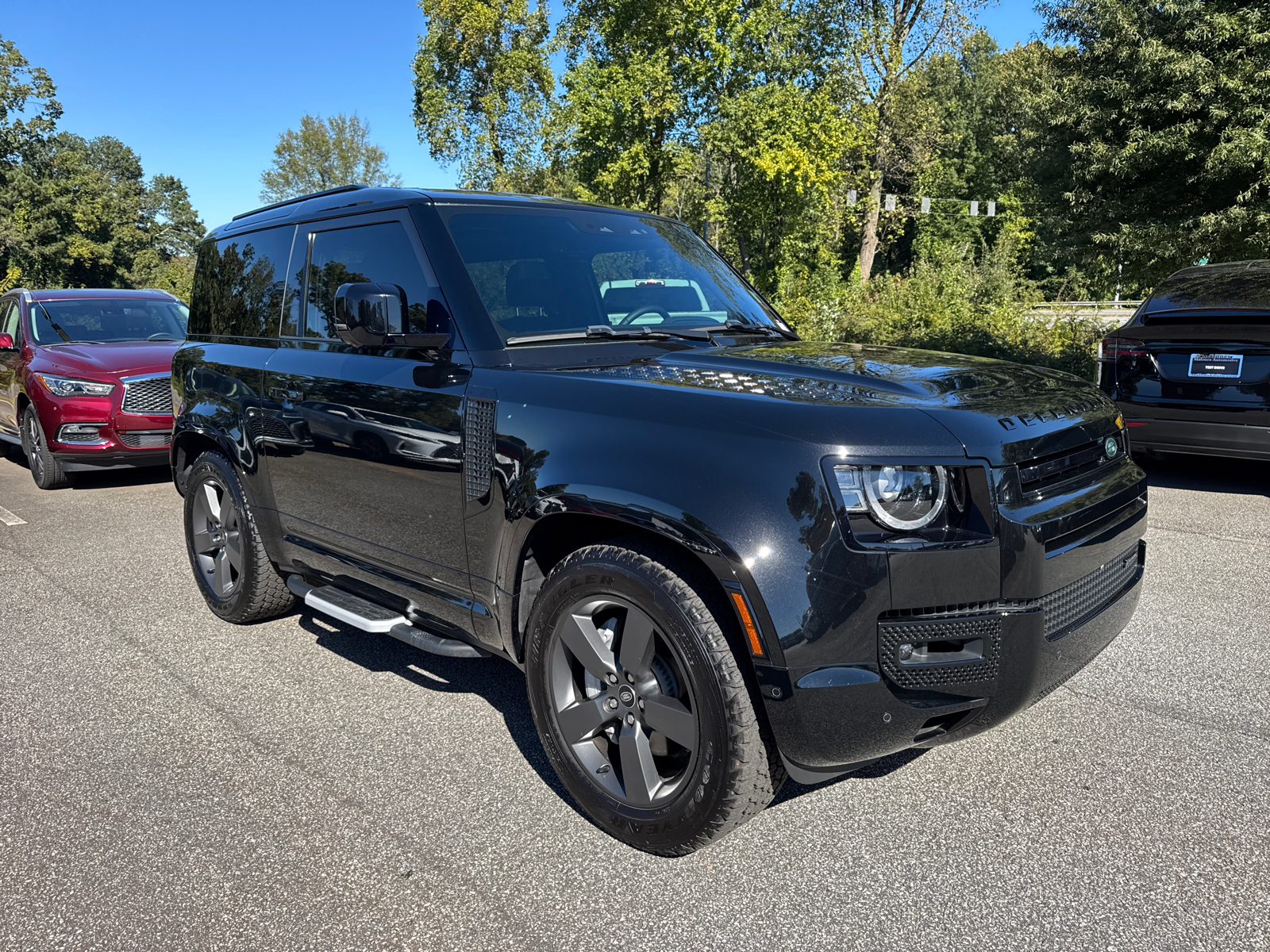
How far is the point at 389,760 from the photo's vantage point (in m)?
3.25

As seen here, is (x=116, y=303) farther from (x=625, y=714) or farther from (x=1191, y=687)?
(x=1191, y=687)

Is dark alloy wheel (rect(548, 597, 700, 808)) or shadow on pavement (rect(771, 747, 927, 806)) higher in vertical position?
dark alloy wheel (rect(548, 597, 700, 808))

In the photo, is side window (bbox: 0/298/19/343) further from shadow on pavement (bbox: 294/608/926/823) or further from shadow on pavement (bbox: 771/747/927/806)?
shadow on pavement (bbox: 771/747/927/806)

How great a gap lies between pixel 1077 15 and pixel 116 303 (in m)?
14.3

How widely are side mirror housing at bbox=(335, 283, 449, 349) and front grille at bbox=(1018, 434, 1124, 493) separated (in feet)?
6.10

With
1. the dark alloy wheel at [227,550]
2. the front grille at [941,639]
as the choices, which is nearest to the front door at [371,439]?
the dark alloy wheel at [227,550]

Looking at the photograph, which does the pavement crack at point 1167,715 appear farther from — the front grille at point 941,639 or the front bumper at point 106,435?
the front bumper at point 106,435

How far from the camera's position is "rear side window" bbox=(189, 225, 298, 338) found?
4.26 metres

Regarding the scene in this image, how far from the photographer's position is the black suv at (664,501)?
2287 mm

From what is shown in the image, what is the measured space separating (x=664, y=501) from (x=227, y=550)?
3.04 metres

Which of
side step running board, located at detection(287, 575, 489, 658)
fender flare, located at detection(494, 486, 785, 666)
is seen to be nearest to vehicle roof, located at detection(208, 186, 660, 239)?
fender flare, located at detection(494, 486, 785, 666)

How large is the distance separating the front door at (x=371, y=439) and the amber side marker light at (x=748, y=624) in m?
1.11

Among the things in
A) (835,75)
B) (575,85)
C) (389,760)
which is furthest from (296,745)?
(835,75)

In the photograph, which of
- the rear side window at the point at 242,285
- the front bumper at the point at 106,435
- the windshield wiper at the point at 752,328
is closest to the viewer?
the windshield wiper at the point at 752,328
